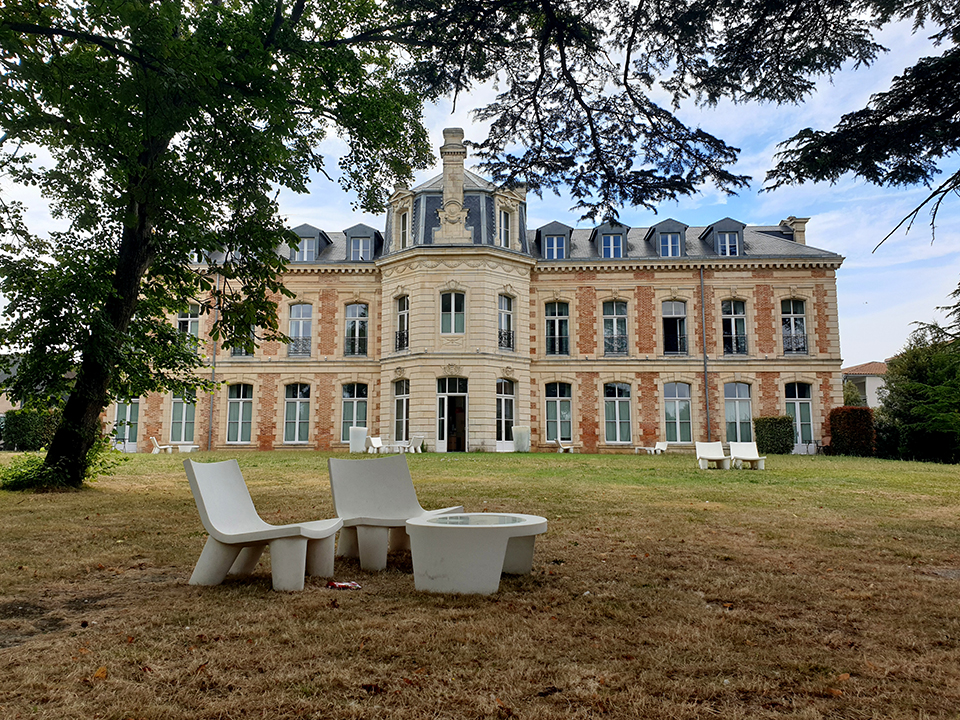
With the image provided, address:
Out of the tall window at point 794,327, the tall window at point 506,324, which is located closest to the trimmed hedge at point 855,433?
the tall window at point 794,327

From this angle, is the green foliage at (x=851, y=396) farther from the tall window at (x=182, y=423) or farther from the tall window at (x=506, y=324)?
the tall window at (x=182, y=423)

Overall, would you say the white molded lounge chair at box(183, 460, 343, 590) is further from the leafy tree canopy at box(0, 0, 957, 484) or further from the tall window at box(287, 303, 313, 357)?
the tall window at box(287, 303, 313, 357)

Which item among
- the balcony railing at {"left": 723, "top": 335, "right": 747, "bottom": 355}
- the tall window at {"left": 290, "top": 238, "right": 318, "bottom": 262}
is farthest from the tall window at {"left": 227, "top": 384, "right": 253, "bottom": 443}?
the balcony railing at {"left": 723, "top": 335, "right": 747, "bottom": 355}

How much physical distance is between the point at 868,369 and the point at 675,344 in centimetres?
3181

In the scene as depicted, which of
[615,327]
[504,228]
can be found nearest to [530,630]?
[504,228]

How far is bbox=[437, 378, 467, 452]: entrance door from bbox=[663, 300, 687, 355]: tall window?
24.4ft

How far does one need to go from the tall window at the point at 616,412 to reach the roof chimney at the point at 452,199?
7.02m

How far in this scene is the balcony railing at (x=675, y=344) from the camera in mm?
23562

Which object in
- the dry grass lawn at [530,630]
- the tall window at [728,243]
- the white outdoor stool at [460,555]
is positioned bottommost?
the dry grass lawn at [530,630]

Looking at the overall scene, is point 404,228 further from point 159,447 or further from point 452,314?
point 159,447

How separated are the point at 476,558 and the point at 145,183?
216 inches

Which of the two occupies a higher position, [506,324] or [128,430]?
[506,324]

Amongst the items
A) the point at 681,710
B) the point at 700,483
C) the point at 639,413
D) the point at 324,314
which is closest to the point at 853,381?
the point at 639,413

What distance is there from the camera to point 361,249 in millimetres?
25062
